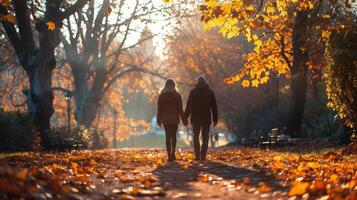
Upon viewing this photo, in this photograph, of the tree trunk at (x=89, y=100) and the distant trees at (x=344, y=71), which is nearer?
the distant trees at (x=344, y=71)

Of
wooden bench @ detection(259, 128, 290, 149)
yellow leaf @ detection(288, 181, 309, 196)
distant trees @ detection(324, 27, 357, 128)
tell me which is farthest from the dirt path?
wooden bench @ detection(259, 128, 290, 149)

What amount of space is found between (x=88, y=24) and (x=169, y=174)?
2580 cm

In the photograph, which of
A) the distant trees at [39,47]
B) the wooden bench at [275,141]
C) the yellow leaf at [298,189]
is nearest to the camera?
the yellow leaf at [298,189]

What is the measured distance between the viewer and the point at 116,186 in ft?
28.6

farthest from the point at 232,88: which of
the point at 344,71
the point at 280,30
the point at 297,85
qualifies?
the point at 344,71

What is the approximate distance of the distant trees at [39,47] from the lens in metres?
21.3

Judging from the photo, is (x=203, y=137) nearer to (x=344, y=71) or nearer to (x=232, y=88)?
(x=344, y=71)

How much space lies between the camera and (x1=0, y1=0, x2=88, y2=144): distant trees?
21.3m

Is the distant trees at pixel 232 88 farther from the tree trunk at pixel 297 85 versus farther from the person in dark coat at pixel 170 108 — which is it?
the person in dark coat at pixel 170 108

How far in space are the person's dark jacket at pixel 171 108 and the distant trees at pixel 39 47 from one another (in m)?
7.50

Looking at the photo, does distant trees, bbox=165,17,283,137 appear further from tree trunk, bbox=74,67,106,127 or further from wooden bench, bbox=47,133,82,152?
wooden bench, bbox=47,133,82,152

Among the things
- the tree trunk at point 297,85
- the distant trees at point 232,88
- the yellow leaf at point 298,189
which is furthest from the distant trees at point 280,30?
the distant trees at point 232,88

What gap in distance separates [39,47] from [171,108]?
9868 mm

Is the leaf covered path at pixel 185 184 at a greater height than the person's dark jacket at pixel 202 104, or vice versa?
the person's dark jacket at pixel 202 104
